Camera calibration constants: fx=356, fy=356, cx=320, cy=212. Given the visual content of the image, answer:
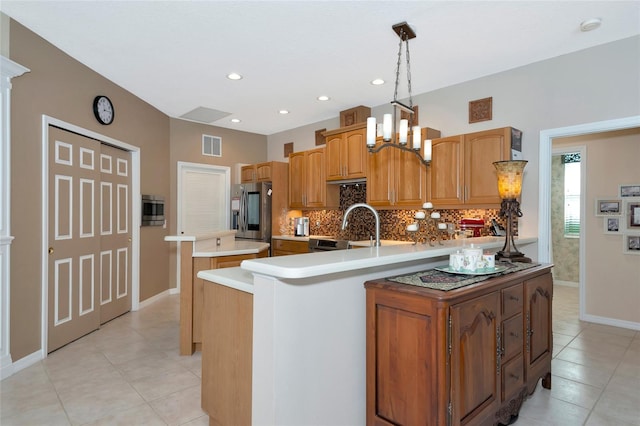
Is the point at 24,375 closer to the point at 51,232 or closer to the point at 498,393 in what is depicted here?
the point at 51,232

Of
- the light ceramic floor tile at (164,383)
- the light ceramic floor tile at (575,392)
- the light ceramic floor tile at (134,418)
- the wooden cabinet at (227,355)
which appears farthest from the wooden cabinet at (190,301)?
the light ceramic floor tile at (575,392)

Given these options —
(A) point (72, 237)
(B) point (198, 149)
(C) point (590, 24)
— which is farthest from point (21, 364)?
(C) point (590, 24)

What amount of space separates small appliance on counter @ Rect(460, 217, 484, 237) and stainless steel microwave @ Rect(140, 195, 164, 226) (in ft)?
13.2

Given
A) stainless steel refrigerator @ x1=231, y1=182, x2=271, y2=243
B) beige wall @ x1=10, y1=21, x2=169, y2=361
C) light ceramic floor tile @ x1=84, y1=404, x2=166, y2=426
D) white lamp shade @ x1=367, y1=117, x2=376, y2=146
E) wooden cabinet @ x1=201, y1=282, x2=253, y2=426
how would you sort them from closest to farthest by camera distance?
wooden cabinet @ x1=201, y1=282, x2=253, y2=426 < light ceramic floor tile @ x1=84, y1=404, x2=166, y2=426 < white lamp shade @ x1=367, y1=117, x2=376, y2=146 < beige wall @ x1=10, y1=21, x2=169, y2=361 < stainless steel refrigerator @ x1=231, y1=182, x2=271, y2=243

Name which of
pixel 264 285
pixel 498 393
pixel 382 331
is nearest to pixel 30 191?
pixel 264 285

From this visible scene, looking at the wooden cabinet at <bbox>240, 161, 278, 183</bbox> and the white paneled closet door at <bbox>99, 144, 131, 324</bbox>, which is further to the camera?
the wooden cabinet at <bbox>240, 161, 278, 183</bbox>

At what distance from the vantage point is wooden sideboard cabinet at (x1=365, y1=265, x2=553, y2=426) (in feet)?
5.29

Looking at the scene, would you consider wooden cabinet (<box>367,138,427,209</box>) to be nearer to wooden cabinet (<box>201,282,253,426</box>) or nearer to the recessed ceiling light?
the recessed ceiling light

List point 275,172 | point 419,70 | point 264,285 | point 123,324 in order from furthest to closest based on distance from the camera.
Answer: point 275,172
point 123,324
point 419,70
point 264,285

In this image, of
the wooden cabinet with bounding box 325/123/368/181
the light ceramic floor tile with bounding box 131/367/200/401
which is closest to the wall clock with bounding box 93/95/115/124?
the wooden cabinet with bounding box 325/123/368/181

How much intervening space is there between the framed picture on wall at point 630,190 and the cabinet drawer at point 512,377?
10.7ft

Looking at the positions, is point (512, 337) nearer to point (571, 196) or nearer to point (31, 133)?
point (31, 133)

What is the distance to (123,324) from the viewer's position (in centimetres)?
406

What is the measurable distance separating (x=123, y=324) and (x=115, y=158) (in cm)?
195
